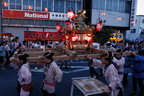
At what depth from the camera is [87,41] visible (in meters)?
5.10

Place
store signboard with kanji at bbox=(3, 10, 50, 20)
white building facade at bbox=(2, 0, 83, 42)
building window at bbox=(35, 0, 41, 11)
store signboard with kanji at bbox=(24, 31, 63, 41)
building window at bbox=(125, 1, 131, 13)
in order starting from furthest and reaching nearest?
building window at bbox=(125, 1, 131, 13)
building window at bbox=(35, 0, 41, 11)
white building facade at bbox=(2, 0, 83, 42)
store signboard with kanji at bbox=(3, 10, 50, 20)
store signboard with kanji at bbox=(24, 31, 63, 41)

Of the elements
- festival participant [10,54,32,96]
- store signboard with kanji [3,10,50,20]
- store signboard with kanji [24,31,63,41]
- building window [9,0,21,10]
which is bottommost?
festival participant [10,54,32,96]

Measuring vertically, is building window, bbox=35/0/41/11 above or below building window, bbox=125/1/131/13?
below

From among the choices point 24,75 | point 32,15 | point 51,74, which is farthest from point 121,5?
point 24,75

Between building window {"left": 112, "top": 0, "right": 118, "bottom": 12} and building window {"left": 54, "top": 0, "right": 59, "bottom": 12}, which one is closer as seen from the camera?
building window {"left": 54, "top": 0, "right": 59, "bottom": 12}

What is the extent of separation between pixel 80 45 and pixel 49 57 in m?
1.86

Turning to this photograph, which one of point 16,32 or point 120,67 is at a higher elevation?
point 16,32

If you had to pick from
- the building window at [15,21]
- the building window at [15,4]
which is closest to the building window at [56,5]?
the building window at [15,4]

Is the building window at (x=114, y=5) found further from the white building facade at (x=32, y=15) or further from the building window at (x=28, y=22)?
the building window at (x=28, y=22)

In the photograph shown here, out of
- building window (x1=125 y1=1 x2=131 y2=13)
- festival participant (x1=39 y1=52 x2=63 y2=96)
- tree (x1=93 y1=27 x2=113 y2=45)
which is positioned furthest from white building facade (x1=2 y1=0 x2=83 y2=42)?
festival participant (x1=39 y1=52 x2=63 y2=96)

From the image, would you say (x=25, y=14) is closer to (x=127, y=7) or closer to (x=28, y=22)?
(x=28, y=22)

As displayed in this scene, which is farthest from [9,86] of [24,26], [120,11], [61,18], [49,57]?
[120,11]

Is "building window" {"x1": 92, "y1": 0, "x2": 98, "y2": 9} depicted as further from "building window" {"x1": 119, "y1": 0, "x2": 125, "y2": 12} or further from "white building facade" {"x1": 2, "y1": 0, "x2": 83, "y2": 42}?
"building window" {"x1": 119, "y1": 0, "x2": 125, "y2": 12}

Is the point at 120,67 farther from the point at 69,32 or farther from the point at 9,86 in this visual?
the point at 9,86
